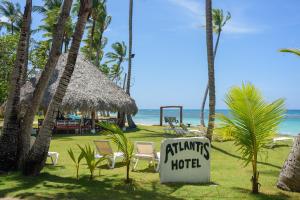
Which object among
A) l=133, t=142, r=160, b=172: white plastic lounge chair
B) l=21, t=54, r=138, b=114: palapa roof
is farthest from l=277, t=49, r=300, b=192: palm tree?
l=21, t=54, r=138, b=114: palapa roof

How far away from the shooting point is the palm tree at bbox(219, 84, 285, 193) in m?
6.58

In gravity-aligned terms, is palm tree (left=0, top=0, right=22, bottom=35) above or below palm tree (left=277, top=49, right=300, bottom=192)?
above

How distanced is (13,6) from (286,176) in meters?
43.7

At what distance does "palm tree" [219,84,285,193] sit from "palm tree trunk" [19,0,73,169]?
404cm

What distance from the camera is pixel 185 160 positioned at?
7734 mm

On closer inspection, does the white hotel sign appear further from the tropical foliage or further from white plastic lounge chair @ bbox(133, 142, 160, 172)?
the tropical foliage

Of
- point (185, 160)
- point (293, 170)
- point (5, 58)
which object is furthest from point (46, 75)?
point (5, 58)

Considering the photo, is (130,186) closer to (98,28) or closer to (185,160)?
(185,160)

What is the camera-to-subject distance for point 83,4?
27.2 ft

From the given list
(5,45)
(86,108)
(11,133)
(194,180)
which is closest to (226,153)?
(194,180)

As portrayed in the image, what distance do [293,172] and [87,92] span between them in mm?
16696

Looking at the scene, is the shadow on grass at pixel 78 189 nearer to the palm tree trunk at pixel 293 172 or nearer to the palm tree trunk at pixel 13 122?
the palm tree trunk at pixel 13 122

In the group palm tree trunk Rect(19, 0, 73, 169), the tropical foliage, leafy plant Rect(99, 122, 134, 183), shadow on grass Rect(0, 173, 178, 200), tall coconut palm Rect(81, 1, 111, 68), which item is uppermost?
tall coconut palm Rect(81, 1, 111, 68)

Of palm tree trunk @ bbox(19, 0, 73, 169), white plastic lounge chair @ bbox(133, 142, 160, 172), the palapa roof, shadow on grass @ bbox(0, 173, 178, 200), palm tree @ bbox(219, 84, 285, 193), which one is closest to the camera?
shadow on grass @ bbox(0, 173, 178, 200)
